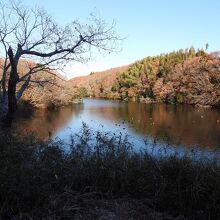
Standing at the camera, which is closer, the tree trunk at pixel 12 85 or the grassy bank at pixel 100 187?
the grassy bank at pixel 100 187

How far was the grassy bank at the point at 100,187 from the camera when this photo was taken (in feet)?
12.0

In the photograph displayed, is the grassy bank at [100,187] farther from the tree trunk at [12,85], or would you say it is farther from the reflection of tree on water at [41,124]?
the reflection of tree on water at [41,124]

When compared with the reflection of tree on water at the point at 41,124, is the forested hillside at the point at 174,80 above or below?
above

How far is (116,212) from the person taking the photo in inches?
156

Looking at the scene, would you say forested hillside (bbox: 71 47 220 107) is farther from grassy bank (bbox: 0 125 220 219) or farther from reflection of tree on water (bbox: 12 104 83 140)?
grassy bank (bbox: 0 125 220 219)

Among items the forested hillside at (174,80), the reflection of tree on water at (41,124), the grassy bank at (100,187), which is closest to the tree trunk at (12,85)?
the grassy bank at (100,187)

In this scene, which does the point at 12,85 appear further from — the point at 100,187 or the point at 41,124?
the point at 41,124

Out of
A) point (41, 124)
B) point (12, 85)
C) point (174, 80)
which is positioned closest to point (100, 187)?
point (12, 85)

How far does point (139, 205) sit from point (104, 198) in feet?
1.45

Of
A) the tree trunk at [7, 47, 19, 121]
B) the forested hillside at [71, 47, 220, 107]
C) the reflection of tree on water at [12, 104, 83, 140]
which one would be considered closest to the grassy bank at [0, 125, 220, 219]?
the tree trunk at [7, 47, 19, 121]

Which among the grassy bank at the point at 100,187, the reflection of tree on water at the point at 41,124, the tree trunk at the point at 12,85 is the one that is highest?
the tree trunk at the point at 12,85

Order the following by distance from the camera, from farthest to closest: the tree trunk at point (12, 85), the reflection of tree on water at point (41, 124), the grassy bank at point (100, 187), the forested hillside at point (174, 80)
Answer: the forested hillside at point (174, 80)
the reflection of tree on water at point (41, 124)
the tree trunk at point (12, 85)
the grassy bank at point (100, 187)

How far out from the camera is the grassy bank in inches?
144

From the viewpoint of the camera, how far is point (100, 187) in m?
4.64
